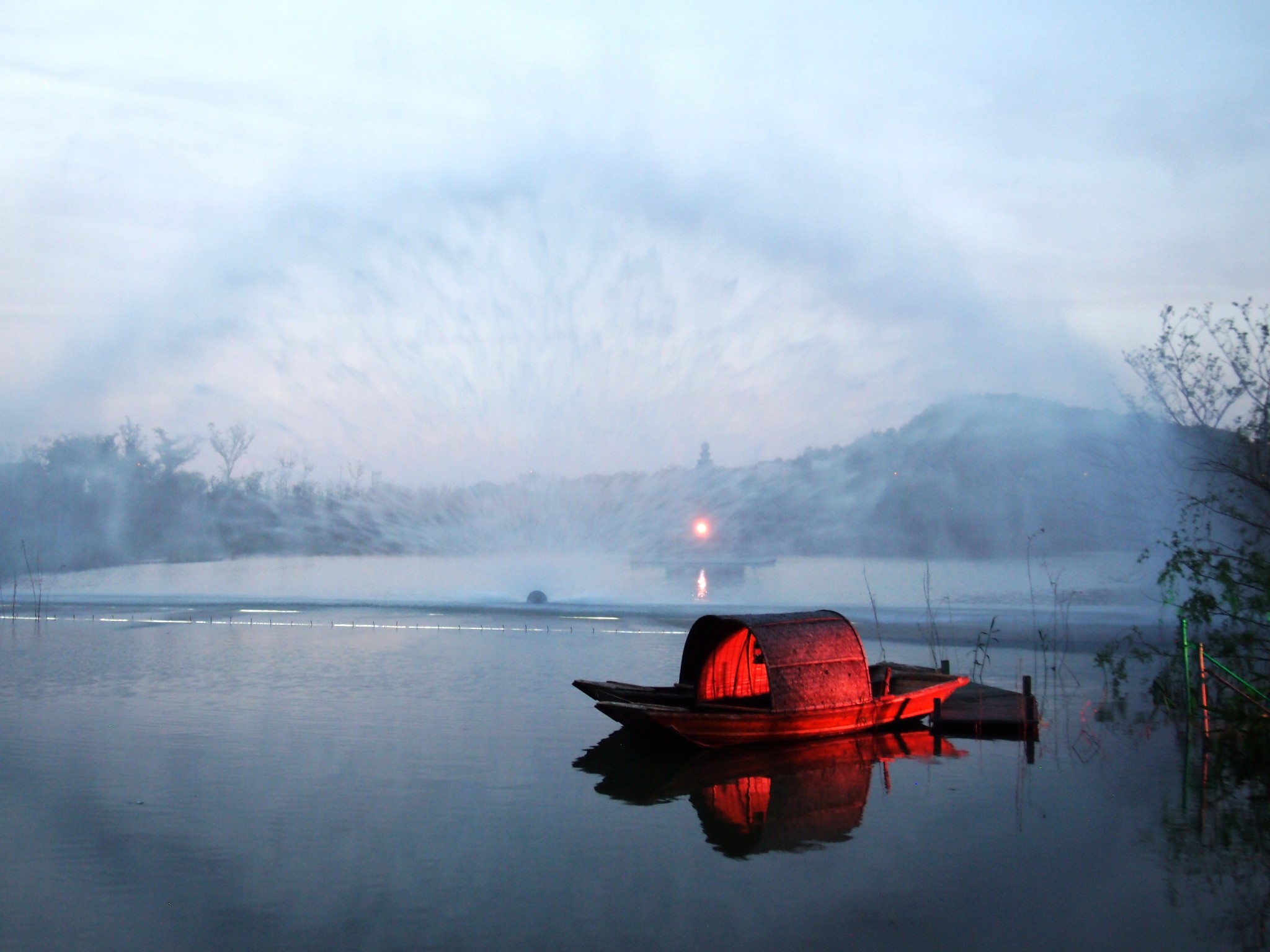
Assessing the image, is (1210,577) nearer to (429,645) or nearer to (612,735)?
(612,735)

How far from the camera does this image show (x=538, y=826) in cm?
1197

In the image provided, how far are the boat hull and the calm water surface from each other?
1.14 ft

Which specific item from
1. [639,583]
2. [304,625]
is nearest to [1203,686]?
[304,625]

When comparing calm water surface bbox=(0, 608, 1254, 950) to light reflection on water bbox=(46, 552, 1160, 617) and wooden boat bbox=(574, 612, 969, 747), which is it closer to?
wooden boat bbox=(574, 612, 969, 747)

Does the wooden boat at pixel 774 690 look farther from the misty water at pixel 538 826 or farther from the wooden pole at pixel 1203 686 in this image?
the wooden pole at pixel 1203 686

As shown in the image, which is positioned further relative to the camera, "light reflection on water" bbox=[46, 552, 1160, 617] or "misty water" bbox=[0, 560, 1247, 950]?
"light reflection on water" bbox=[46, 552, 1160, 617]

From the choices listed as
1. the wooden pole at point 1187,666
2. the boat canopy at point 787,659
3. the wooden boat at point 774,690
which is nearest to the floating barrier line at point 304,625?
the wooden boat at point 774,690

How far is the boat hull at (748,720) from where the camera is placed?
15352mm

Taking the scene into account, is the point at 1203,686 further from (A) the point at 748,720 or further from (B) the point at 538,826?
(B) the point at 538,826

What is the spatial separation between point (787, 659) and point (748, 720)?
1.09 meters

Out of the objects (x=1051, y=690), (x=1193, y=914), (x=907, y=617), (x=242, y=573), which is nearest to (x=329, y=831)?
(x=1193, y=914)

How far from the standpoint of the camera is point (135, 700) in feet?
63.3

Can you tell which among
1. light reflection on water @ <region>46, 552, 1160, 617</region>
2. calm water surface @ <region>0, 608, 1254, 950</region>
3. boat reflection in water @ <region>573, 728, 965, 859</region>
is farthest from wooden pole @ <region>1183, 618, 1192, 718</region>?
light reflection on water @ <region>46, 552, 1160, 617</region>

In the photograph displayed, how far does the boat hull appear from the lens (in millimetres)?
15352
